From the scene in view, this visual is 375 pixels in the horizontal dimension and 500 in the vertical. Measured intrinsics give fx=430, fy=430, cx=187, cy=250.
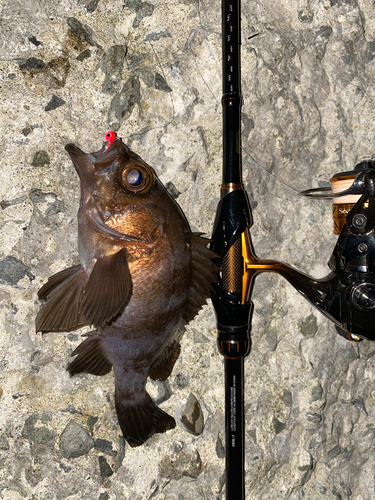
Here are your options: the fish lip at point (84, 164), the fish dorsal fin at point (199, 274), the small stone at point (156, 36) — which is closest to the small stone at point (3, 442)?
the fish dorsal fin at point (199, 274)

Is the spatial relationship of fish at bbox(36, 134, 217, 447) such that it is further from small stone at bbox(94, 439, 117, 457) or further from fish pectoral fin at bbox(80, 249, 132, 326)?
small stone at bbox(94, 439, 117, 457)

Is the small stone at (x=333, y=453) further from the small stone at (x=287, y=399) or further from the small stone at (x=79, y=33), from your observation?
the small stone at (x=79, y=33)

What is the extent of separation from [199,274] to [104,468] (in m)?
0.74

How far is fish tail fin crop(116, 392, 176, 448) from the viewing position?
1310mm

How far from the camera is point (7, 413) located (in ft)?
4.49

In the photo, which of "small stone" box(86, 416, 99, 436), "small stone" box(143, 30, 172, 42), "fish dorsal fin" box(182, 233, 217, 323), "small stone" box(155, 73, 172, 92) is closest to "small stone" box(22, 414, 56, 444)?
"small stone" box(86, 416, 99, 436)

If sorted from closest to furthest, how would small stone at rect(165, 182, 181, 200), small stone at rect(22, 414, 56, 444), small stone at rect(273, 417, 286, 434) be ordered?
small stone at rect(22, 414, 56, 444) → small stone at rect(165, 182, 181, 200) → small stone at rect(273, 417, 286, 434)

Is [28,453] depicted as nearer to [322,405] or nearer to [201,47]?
[322,405]

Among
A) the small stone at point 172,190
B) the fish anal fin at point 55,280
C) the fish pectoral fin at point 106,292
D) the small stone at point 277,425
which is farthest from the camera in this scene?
the small stone at point 277,425

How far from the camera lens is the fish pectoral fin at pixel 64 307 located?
1.21 metres

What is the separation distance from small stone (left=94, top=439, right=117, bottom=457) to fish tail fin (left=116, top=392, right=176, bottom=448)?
0.49ft

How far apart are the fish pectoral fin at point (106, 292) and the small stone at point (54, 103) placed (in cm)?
57

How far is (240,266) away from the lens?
135cm

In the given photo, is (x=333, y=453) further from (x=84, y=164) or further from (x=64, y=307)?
(x=84, y=164)
